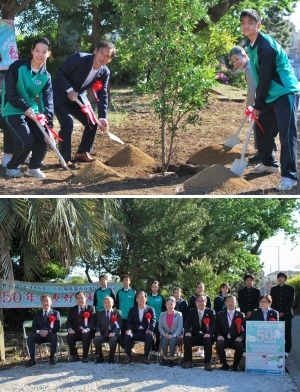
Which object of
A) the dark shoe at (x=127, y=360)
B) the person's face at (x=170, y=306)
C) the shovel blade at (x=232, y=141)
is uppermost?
the shovel blade at (x=232, y=141)

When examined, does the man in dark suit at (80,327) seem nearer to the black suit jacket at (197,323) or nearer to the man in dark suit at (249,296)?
the black suit jacket at (197,323)

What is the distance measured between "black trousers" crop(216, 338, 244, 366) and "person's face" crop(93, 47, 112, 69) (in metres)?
4.39

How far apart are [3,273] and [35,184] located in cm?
215

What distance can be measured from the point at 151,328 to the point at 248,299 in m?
1.58

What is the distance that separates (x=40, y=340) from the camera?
32.1 ft

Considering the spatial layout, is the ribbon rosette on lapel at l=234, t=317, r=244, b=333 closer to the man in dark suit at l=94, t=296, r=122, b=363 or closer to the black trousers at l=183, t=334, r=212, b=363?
the black trousers at l=183, t=334, r=212, b=363

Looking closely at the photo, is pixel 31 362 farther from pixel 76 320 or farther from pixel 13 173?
pixel 13 173

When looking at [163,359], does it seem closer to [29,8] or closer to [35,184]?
[35,184]

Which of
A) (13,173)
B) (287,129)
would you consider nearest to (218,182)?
(287,129)

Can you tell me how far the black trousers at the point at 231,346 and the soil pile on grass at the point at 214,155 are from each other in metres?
2.94

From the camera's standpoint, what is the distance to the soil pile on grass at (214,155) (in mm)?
11164

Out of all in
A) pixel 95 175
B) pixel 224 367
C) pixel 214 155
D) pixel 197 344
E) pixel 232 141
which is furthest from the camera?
pixel 232 141

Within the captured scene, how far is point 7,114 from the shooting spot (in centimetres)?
956

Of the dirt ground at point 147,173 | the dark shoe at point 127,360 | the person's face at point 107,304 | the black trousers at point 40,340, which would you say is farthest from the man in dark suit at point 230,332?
the black trousers at point 40,340
